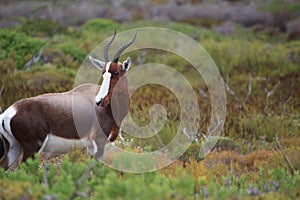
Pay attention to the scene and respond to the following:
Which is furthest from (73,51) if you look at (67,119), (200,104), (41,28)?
(67,119)

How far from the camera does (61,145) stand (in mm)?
5910

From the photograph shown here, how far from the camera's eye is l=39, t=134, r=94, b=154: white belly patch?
19.1 ft

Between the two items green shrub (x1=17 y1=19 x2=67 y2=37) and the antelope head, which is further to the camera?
green shrub (x1=17 y1=19 x2=67 y2=37)

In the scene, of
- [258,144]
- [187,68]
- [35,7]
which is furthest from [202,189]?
[35,7]

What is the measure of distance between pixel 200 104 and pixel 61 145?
5219 millimetres

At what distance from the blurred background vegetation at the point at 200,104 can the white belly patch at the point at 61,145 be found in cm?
16

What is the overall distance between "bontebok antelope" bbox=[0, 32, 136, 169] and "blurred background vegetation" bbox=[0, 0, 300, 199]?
0.86ft

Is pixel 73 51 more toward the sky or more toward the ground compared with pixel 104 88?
more toward the ground

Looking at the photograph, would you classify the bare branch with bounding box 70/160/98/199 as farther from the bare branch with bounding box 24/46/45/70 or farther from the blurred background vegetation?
the bare branch with bounding box 24/46/45/70

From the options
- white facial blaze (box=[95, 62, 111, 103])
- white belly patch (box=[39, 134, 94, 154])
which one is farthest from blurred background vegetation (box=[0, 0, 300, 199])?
white facial blaze (box=[95, 62, 111, 103])

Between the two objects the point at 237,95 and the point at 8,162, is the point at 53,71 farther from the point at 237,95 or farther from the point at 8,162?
the point at 8,162

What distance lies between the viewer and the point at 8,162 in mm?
5816

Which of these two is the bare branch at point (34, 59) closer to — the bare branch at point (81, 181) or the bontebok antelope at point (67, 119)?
the bontebok antelope at point (67, 119)

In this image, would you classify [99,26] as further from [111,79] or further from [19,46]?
[111,79]
